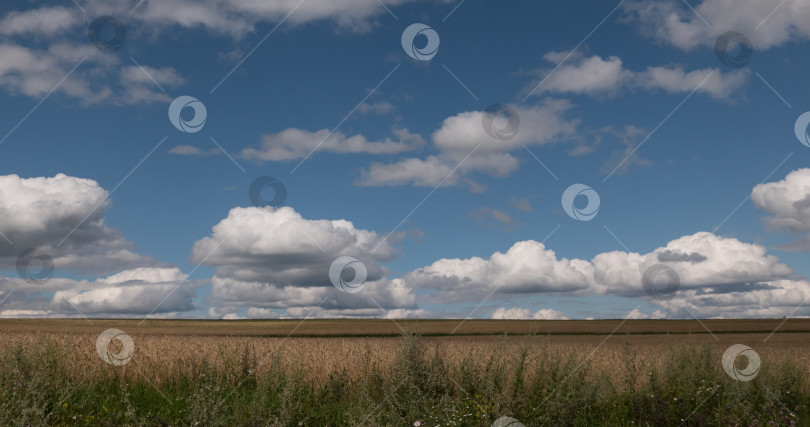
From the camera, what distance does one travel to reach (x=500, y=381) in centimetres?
1404

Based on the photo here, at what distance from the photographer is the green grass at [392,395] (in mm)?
11461

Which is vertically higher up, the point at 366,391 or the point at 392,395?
the point at 366,391

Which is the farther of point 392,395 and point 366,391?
point 392,395

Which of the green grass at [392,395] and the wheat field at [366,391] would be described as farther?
the wheat field at [366,391]

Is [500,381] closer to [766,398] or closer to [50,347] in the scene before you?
[766,398]

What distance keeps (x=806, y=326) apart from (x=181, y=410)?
3604 inches

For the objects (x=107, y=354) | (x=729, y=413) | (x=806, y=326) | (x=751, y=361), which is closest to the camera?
(x=729, y=413)

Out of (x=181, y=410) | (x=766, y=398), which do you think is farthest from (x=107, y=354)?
(x=766, y=398)

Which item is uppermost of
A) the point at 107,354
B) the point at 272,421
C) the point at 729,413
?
the point at 107,354

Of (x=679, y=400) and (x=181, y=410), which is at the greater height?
(x=181, y=410)

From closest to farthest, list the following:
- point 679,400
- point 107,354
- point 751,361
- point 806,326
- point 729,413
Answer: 1. point 729,413
2. point 679,400
3. point 107,354
4. point 751,361
5. point 806,326

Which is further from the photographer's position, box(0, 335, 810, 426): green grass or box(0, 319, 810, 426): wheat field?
box(0, 319, 810, 426): wheat field

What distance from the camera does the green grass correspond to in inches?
451

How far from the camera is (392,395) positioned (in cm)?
1153
